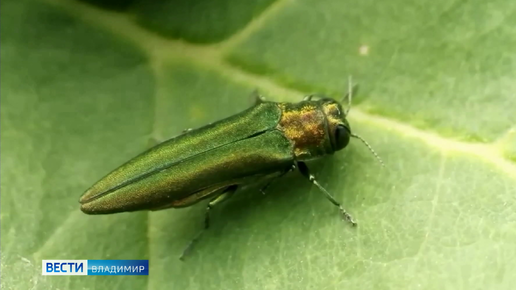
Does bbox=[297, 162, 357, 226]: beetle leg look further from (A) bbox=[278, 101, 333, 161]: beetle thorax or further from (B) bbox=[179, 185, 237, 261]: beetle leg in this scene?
(B) bbox=[179, 185, 237, 261]: beetle leg

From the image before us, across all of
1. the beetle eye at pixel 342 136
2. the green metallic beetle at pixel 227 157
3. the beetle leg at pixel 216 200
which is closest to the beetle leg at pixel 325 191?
the green metallic beetle at pixel 227 157

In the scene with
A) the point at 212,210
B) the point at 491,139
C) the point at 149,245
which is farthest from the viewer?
the point at 212,210

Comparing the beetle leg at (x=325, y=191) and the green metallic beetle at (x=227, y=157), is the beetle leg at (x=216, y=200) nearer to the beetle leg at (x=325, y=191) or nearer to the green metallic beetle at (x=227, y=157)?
the green metallic beetle at (x=227, y=157)

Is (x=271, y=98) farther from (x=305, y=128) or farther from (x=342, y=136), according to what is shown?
(x=342, y=136)

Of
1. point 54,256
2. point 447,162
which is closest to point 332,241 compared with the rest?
point 447,162

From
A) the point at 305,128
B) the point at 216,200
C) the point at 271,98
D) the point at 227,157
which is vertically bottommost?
the point at 216,200

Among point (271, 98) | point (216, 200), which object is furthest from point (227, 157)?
point (271, 98)

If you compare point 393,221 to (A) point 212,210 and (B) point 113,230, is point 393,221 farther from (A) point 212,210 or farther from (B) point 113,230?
(B) point 113,230
